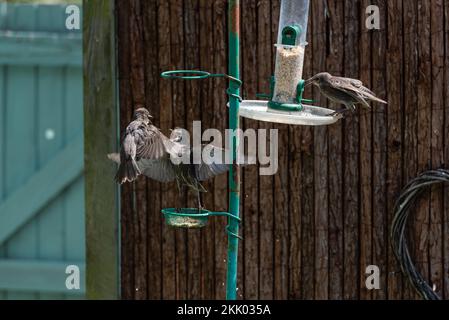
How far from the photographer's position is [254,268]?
6.89m

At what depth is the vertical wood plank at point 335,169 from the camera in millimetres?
6688

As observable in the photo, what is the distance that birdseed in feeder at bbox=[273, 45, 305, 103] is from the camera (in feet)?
19.5

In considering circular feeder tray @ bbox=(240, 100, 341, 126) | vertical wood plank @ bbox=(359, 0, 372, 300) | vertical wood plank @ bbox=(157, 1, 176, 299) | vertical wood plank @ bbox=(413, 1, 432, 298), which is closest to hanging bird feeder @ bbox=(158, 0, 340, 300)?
circular feeder tray @ bbox=(240, 100, 341, 126)

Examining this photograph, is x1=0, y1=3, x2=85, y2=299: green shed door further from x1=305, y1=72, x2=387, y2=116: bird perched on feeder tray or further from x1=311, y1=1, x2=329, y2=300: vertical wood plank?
x1=305, y1=72, x2=387, y2=116: bird perched on feeder tray

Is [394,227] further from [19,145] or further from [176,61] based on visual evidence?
[19,145]

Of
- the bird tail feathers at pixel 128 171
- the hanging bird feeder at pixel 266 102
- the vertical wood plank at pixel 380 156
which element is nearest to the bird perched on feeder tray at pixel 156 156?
the bird tail feathers at pixel 128 171

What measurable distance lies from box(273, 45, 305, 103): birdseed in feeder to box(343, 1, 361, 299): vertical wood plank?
0.58 m

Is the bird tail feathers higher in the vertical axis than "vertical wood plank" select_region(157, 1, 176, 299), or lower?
lower

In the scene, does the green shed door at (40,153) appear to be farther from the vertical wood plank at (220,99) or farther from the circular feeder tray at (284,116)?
the circular feeder tray at (284,116)

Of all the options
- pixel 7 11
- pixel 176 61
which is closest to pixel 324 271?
pixel 176 61

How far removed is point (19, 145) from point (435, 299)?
324 cm

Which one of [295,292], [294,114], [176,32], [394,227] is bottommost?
[295,292]

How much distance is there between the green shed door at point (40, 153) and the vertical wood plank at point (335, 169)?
1.96m

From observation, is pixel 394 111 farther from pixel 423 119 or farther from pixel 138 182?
pixel 138 182
